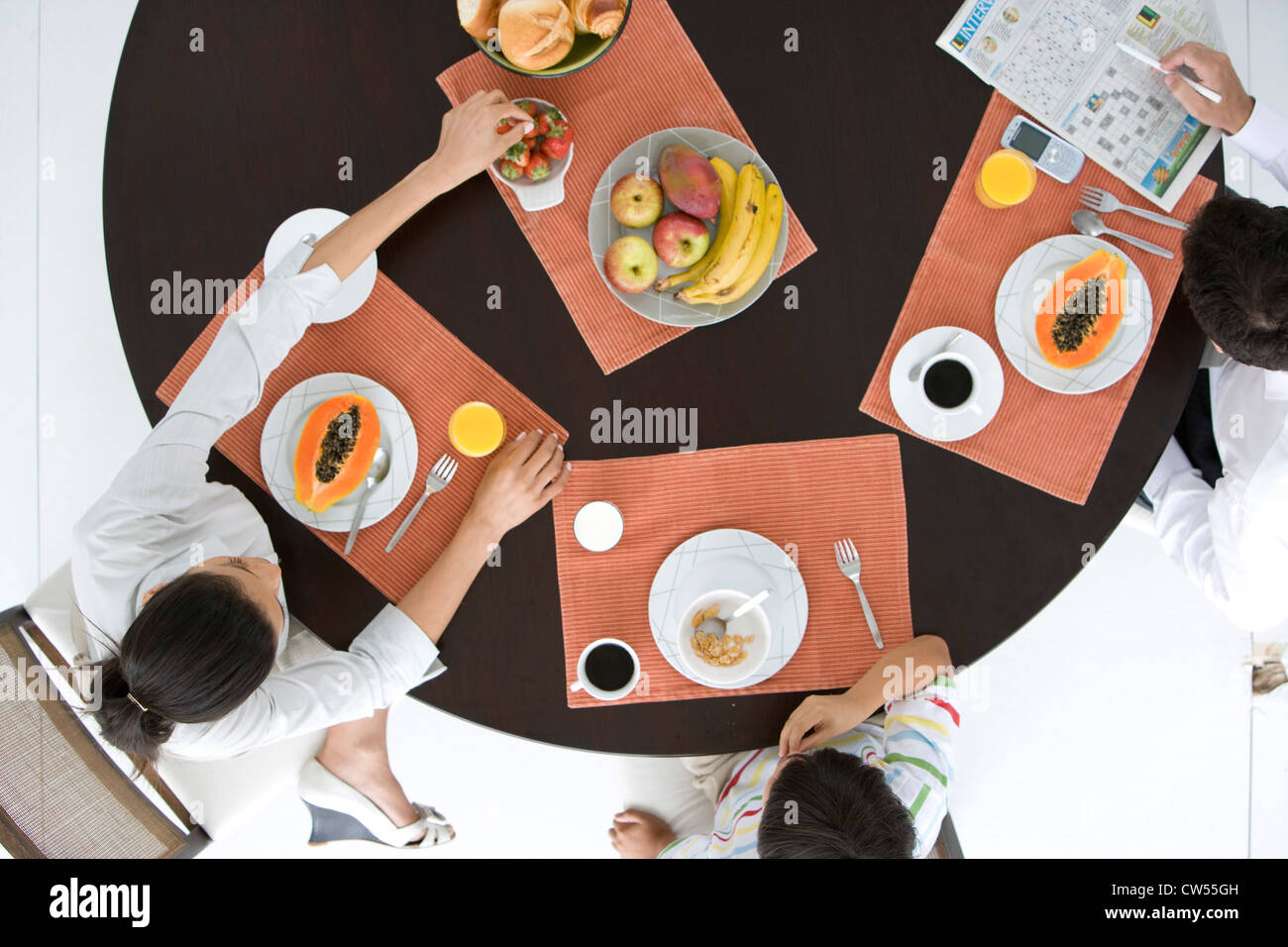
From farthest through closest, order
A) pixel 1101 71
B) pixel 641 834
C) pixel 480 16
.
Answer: pixel 641 834
pixel 1101 71
pixel 480 16

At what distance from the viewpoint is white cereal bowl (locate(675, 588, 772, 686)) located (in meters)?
1.17

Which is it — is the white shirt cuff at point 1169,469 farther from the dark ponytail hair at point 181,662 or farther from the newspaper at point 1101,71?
the dark ponytail hair at point 181,662

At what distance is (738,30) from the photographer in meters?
1.28

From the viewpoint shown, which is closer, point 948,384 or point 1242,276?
point 1242,276

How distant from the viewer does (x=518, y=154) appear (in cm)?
122

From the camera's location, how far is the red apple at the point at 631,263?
3.90ft

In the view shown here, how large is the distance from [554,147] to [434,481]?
1.74 feet

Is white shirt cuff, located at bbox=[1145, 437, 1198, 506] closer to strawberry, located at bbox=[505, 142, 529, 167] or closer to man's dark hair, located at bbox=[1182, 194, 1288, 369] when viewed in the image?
man's dark hair, located at bbox=[1182, 194, 1288, 369]

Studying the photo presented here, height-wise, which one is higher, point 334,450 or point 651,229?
point 651,229

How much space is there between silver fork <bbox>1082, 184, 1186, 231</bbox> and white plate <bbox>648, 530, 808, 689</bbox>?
0.71 m

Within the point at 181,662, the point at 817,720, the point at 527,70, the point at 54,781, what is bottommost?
the point at 54,781

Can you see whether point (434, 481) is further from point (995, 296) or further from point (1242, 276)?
point (1242, 276)

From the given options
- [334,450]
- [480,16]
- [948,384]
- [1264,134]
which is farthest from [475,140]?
[1264,134]

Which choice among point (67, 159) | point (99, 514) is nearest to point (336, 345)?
point (99, 514)
